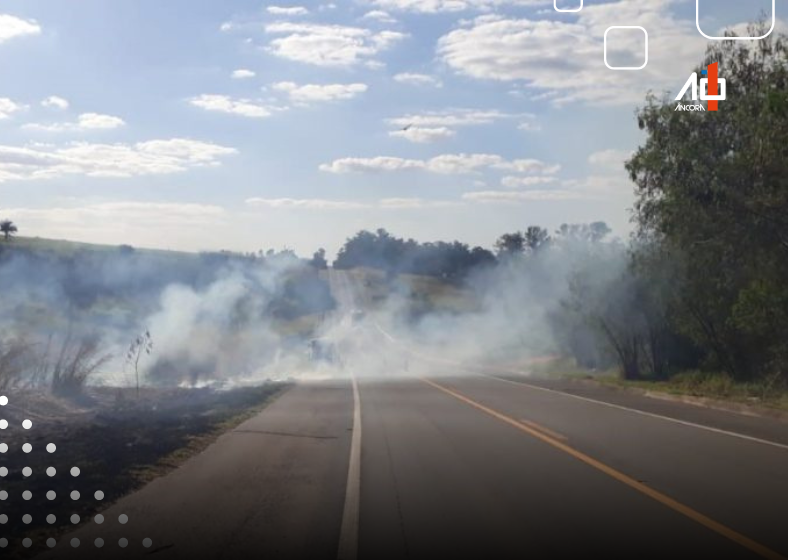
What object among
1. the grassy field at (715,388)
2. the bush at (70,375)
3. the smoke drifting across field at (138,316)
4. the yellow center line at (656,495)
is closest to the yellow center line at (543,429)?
the yellow center line at (656,495)

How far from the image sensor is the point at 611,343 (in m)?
41.0

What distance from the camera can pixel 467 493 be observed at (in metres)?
11.0

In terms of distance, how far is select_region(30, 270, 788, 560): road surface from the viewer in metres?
8.37

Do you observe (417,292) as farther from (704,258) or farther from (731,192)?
(731,192)

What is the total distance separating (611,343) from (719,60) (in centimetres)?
1507

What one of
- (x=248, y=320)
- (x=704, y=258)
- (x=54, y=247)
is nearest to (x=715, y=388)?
(x=704, y=258)

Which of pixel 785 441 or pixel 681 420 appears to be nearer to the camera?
pixel 785 441

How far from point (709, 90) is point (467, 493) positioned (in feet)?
69.0

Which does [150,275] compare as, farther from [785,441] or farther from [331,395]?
[785,441]

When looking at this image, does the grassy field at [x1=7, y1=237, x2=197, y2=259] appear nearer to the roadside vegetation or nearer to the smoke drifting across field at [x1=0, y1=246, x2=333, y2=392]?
the smoke drifting across field at [x1=0, y1=246, x2=333, y2=392]

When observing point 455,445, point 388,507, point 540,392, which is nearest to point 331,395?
point 540,392

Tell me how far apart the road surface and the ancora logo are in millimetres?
11013

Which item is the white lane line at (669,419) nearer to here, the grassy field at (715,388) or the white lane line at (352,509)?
the grassy field at (715,388)

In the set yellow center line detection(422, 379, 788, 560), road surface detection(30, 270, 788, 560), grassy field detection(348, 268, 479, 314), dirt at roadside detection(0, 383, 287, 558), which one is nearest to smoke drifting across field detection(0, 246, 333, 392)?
dirt at roadside detection(0, 383, 287, 558)
